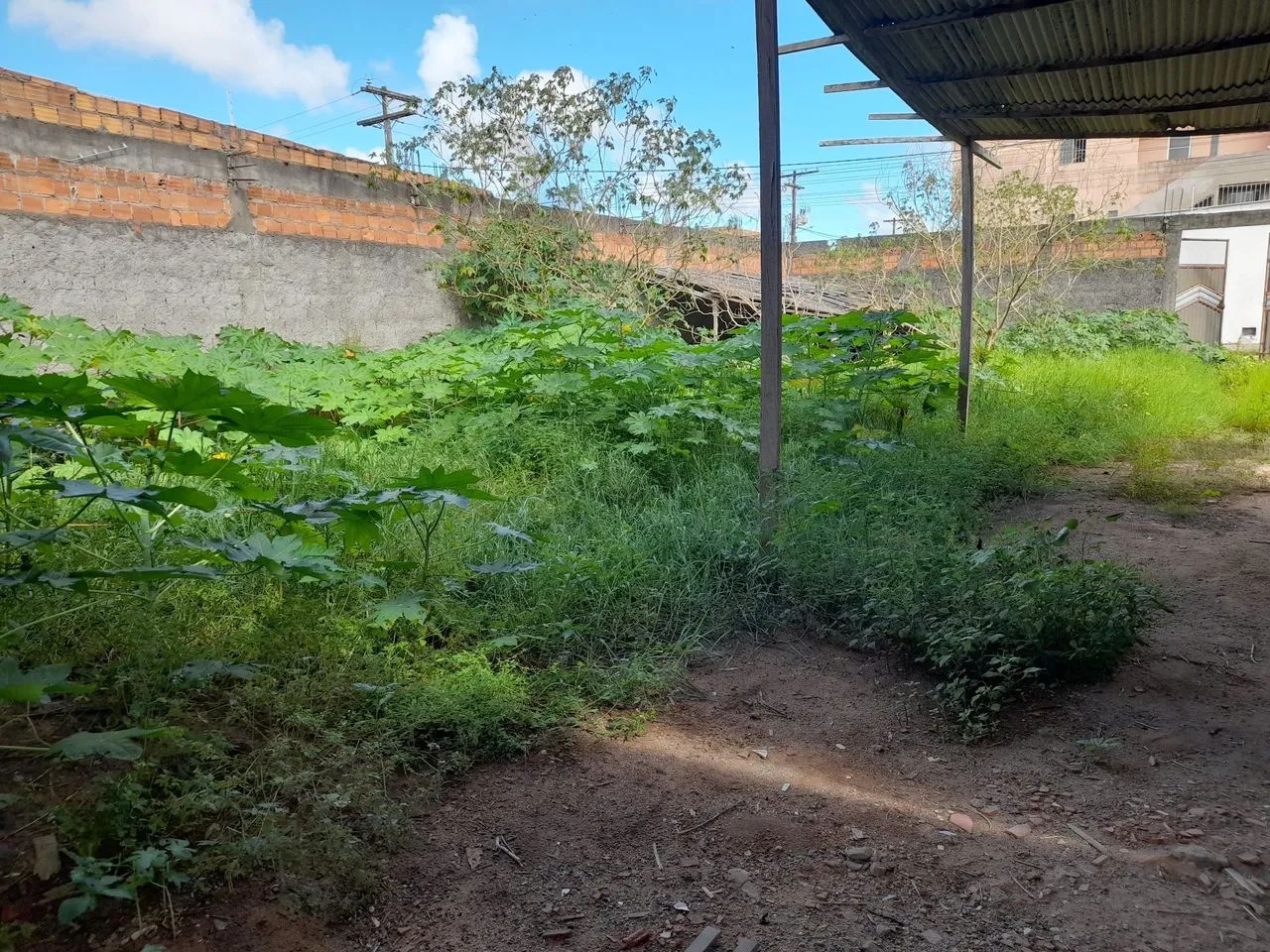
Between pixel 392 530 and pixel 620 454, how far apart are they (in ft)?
5.91

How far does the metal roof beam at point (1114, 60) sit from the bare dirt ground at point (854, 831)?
11.4 ft

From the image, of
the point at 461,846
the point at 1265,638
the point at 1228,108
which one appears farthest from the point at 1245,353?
the point at 461,846

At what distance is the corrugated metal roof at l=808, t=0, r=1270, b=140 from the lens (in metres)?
4.29

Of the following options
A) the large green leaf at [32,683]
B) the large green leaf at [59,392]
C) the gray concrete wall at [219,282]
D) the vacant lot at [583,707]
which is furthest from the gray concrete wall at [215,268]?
the large green leaf at [32,683]

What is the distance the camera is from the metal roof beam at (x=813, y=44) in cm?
388

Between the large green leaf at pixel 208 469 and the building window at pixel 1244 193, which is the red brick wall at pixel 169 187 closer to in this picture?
the large green leaf at pixel 208 469

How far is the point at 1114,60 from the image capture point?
4840 mm

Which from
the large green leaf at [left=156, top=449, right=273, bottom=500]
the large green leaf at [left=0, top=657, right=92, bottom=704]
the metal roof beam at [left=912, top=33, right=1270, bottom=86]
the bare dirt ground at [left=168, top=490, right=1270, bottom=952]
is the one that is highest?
the metal roof beam at [left=912, top=33, right=1270, bottom=86]

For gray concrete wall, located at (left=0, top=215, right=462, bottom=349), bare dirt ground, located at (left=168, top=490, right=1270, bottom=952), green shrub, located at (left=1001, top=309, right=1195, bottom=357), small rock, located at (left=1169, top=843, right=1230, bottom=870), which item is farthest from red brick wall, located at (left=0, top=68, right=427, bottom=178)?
green shrub, located at (left=1001, top=309, right=1195, bottom=357)

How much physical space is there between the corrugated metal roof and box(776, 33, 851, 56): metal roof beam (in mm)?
37

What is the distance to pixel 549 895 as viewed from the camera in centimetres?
198

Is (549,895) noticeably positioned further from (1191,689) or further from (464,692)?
(1191,689)

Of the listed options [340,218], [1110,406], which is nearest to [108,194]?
[340,218]

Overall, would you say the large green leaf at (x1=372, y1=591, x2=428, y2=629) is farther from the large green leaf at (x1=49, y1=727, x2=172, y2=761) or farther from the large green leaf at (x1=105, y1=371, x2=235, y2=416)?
the large green leaf at (x1=49, y1=727, x2=172, y2=761)
